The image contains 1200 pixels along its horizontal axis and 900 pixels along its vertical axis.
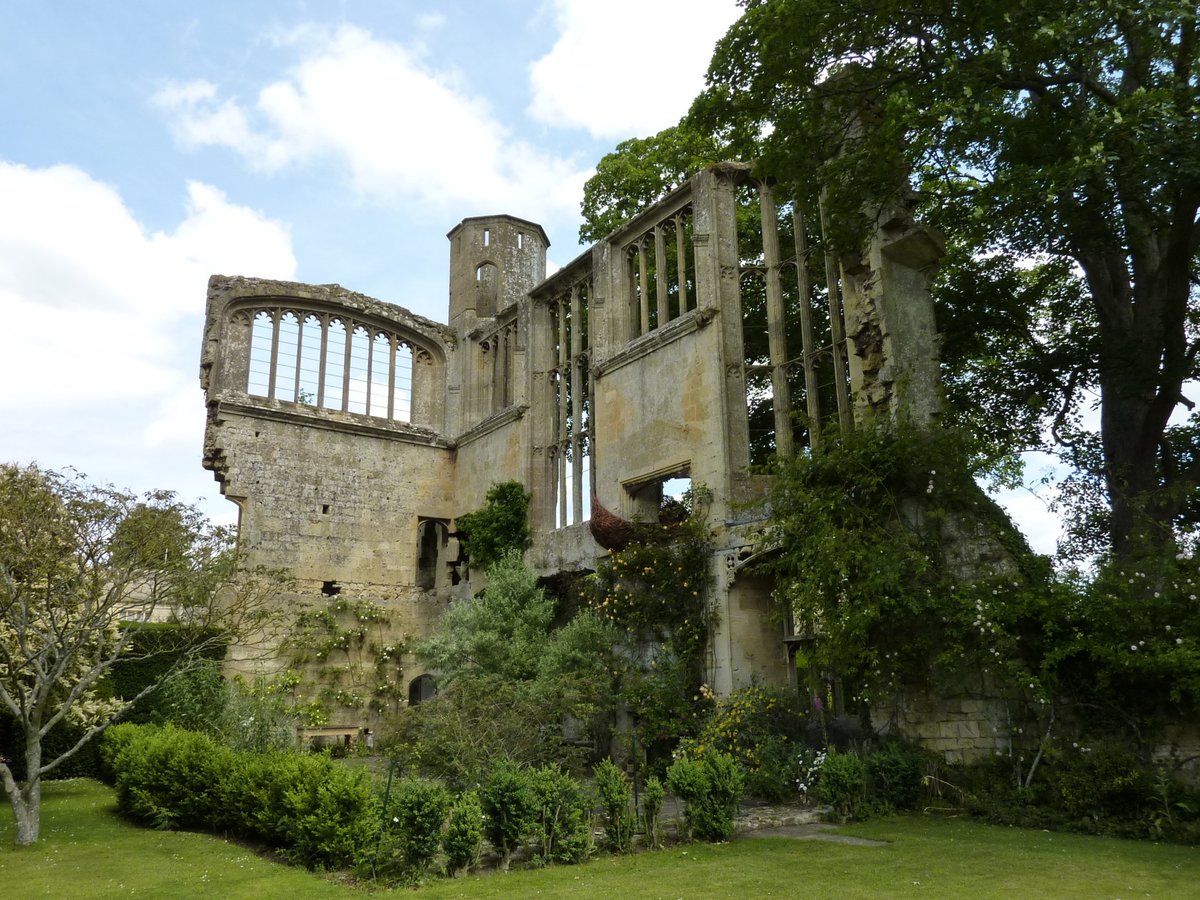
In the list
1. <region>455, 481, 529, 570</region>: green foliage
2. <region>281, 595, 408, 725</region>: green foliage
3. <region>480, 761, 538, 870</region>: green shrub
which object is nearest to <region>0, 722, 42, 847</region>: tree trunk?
<region>480, 761, 538, 870</region>: green shrub

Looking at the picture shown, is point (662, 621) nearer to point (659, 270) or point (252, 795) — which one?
point (659, 270)

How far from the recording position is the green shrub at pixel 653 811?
8.48 meters

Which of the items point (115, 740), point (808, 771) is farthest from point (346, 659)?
point (808, 771)

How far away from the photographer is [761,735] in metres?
11.9

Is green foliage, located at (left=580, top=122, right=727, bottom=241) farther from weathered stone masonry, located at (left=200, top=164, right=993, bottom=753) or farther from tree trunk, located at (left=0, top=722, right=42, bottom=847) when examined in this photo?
tree trunk, located at (left=0, top=722, right=42, bottom=847)

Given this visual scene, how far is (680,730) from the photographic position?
13125mm

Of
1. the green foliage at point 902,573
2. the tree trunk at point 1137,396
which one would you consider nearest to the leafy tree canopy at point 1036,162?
the tree trunk at point 1137,396

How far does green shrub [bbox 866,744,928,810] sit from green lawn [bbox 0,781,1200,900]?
82cm

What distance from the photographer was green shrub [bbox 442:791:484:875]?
758 centimetres

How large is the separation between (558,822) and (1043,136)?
944 centimetres

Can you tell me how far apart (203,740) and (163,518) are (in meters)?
2.75

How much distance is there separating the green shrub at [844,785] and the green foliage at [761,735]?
3.99ft

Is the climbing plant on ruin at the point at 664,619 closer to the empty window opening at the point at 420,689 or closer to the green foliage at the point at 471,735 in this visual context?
the green foliage at the point at 471,735

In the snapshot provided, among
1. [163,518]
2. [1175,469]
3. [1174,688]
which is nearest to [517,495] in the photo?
[163,518]
